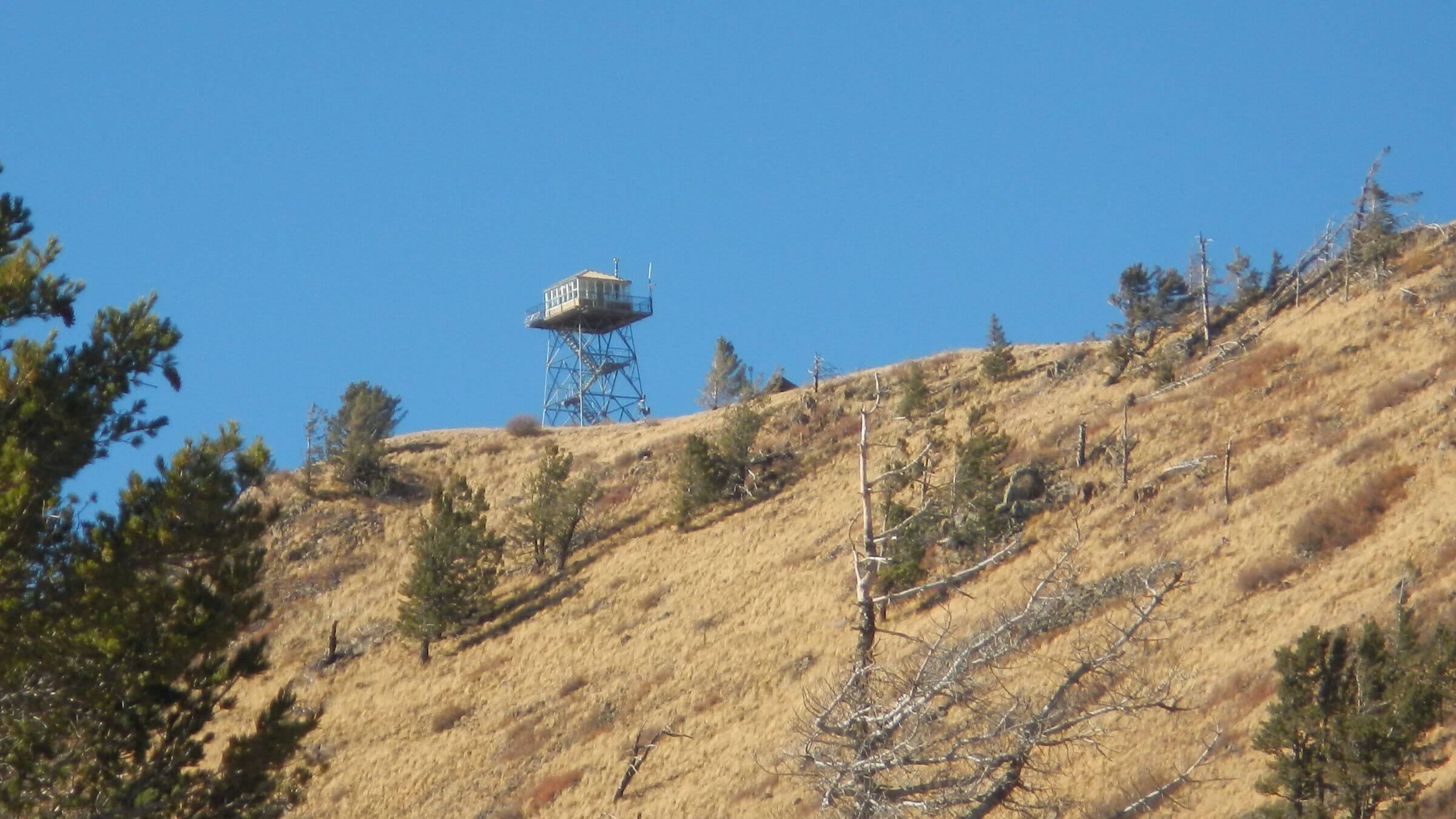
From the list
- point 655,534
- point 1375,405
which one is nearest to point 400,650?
point 655,534

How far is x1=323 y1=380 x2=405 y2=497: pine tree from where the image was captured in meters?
61.3

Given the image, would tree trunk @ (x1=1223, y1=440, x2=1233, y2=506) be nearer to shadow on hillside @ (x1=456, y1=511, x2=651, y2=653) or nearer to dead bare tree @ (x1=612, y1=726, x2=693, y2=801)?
dead bare tree @ (x1=612, y1=726, x2=693, y2=801)

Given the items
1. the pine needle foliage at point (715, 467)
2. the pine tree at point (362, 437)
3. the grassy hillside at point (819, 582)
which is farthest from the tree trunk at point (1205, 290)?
the pine tree at point (362, 437)

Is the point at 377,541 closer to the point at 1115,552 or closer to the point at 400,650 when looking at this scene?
the point at 400,650

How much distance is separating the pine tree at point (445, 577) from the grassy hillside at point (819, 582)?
1.04 metres

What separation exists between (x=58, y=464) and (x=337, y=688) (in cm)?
3205

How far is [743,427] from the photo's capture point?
177ft

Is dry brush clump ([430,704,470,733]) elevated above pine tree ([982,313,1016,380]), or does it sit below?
below

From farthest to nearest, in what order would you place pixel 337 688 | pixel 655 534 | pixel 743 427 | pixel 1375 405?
pixel 743 427 → pixel 655 534 → pixel 337 688 → pixel 1375 405

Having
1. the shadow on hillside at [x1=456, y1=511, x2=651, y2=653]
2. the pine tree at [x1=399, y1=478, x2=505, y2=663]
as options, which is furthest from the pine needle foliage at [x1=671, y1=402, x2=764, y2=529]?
the pine tree at [x1=399, y1=478, x2=505, y2=663]

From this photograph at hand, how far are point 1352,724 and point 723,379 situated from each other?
6069cm

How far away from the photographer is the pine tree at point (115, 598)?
39.2 feet

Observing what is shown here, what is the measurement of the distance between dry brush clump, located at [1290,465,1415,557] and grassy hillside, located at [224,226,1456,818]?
0.08 metres

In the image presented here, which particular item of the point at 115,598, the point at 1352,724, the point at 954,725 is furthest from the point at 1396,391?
the point at 115,598
